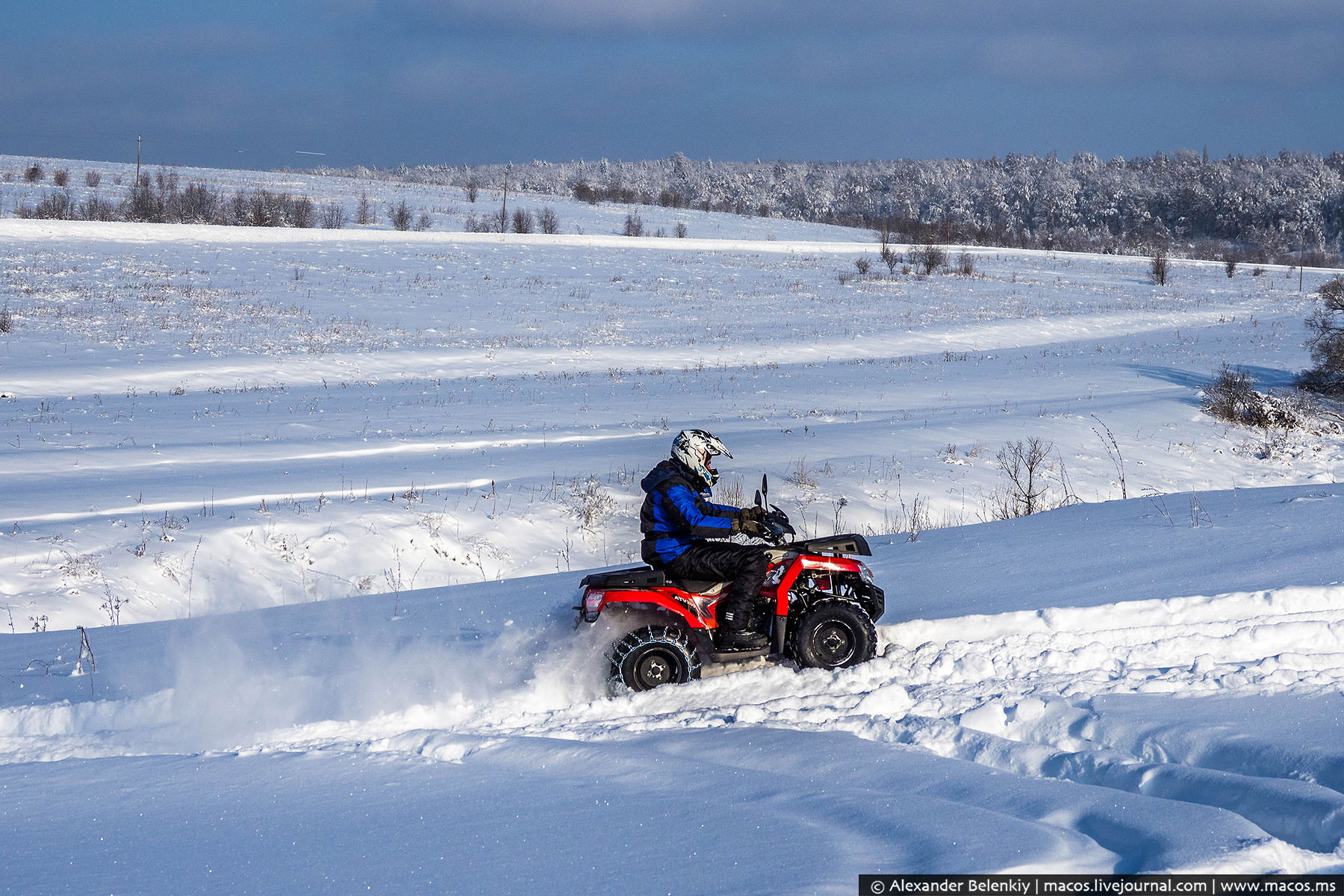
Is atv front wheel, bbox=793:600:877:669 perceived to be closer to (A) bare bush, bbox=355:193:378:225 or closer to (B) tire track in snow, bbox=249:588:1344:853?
(B) tire track in snow, bbox=249:588:1344:853

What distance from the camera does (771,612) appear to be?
245 inches

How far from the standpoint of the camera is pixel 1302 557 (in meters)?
7.47

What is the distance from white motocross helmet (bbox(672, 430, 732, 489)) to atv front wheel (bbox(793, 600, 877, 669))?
1.04 metres

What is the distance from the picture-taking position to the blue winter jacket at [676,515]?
5.84 meters

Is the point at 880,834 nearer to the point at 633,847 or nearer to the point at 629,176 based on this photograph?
the point at 633,847

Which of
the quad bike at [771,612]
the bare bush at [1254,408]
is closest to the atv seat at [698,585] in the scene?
the quad bike at [771,612]

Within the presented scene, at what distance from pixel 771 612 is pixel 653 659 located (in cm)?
81

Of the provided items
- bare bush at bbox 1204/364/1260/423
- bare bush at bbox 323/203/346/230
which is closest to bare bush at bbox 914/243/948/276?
bare bush at bbox 1204/364/1260/423

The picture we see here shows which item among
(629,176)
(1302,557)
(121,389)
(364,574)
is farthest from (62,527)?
(629,176)

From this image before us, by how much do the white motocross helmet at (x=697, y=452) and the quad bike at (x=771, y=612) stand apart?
1.20 feet

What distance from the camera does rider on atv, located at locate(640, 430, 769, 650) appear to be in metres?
5.86

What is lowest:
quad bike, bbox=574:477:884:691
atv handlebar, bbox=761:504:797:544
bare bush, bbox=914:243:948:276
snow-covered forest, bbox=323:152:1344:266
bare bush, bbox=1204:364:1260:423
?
quad bike, bbox=574:477:884:691

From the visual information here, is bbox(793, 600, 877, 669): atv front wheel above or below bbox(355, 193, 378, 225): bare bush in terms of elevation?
below

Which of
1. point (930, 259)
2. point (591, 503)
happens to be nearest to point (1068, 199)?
point (930, 259)
